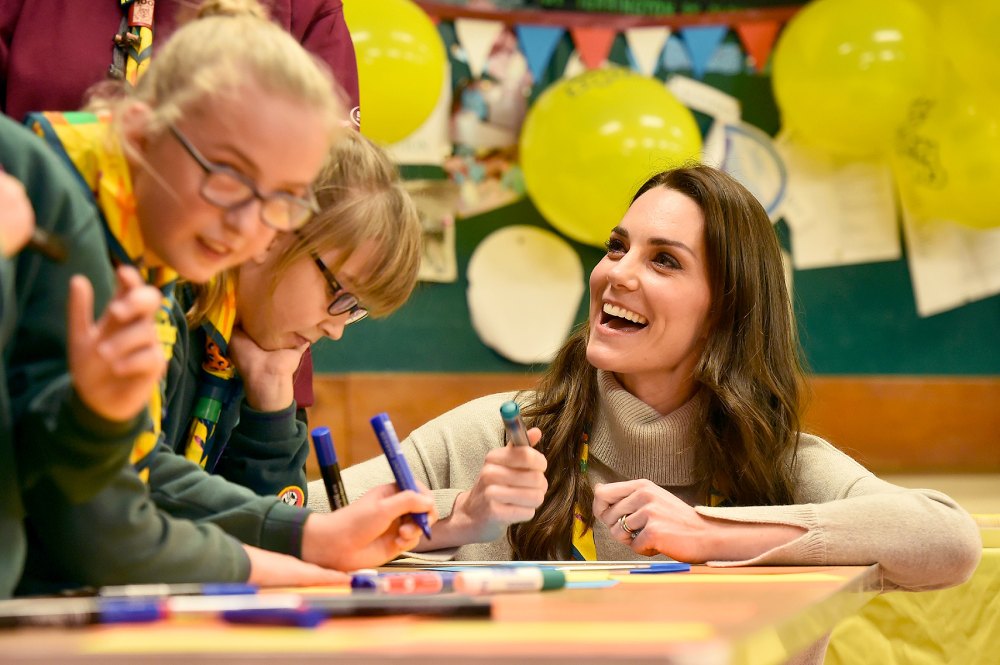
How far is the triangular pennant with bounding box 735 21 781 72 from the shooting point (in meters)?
3.42

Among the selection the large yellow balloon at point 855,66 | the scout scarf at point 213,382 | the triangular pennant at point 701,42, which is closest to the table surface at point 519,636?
the scout scarf at point 213,382

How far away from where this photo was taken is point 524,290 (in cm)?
337

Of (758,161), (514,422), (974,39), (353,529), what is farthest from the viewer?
(758,161)

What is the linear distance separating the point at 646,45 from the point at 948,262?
1094 millimetres

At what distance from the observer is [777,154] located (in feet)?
11.2

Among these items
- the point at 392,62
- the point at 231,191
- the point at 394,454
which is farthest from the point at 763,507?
the point at 392,62

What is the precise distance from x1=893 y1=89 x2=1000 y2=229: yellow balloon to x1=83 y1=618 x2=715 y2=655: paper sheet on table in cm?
254

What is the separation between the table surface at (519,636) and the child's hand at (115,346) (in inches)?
6.0

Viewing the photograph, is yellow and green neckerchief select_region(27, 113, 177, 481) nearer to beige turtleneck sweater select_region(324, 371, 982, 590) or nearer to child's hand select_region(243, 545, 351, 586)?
child's hand select_region(243, 545, 351, 586)

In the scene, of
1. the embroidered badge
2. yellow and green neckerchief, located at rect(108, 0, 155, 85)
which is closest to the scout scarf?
the embroidered badge

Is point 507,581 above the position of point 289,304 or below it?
below

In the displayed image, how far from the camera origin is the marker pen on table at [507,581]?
95 cm

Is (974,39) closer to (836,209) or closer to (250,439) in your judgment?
(836,209)

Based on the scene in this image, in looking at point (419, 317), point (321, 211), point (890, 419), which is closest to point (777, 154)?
Answer: point (890, 419)
